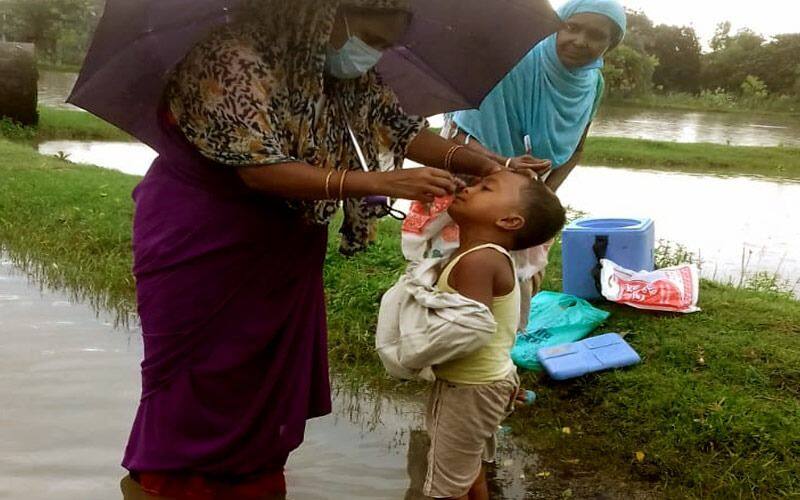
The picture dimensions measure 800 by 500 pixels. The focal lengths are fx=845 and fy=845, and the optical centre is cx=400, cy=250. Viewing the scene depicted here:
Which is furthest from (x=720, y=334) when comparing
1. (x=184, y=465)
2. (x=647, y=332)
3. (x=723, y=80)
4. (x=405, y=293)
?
(x=723, y=80)

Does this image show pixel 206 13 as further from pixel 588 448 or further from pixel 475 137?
pixel 588 448

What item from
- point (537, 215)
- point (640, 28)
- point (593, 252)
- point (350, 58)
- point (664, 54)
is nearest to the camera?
point (350, 58)

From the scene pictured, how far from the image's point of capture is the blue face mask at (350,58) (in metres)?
2.10

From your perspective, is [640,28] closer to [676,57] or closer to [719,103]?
[676,57]

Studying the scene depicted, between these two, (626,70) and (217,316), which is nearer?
(217,316)

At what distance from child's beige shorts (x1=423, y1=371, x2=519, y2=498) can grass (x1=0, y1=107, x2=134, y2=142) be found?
12.6 m

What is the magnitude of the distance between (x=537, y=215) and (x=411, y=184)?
0.61 m

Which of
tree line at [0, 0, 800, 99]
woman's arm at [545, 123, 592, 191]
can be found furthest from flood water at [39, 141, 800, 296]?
tree line at [0, 0, 800, 99]

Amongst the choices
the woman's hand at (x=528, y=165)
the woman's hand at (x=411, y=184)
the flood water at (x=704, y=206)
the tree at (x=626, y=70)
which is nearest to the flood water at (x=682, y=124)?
the tree at (x=626, y=70)

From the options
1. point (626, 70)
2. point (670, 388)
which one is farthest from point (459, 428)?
point (626, 70)

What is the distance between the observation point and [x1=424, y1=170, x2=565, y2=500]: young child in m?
2.37

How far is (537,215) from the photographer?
2.38 metres

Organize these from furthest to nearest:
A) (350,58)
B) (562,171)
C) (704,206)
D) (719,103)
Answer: (719,103) < (704,206) < (562,171) < (350,58)

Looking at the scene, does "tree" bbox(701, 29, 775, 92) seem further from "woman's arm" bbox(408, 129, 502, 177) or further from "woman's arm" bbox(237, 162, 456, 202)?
"woman's arm" bbox(237, 162, 456, 202)
